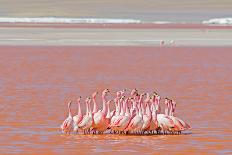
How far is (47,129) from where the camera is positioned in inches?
705

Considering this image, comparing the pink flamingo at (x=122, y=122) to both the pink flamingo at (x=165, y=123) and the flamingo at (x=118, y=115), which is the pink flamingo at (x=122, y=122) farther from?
the pink flamingo at (x=165, y=123)

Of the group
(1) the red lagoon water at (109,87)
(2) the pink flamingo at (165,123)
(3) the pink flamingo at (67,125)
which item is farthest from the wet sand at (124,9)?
(3) the pink flamingo at (67,125)

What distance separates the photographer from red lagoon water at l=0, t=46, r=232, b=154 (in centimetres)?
1602

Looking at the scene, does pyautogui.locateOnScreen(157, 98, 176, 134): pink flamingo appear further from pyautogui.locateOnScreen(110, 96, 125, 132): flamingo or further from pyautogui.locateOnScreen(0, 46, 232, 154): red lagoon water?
pyautogui.locateOnScreen(110, 96, 125, 132): flamingo

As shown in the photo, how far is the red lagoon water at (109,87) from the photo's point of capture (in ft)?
52.5

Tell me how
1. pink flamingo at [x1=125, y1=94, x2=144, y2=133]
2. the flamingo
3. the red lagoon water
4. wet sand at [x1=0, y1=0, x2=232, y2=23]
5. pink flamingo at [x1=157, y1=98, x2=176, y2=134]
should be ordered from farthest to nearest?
wet sand at [x1=0, y1=0, x2=232, y2=23] → pink flamingo at [x1=157, y1=98, x2=176, y2=134] → the flamingo → pink flamingo at [x1=125, y1=94, x2=144, y2=133] → the red lagoon water

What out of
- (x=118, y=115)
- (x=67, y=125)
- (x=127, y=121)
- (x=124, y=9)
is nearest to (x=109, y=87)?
(x=118, y=115)

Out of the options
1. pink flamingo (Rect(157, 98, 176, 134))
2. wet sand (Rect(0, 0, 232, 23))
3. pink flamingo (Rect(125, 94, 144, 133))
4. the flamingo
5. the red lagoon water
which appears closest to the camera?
the red lagoon water

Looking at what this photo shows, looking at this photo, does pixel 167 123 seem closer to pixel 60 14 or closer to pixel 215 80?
pixel 215 80

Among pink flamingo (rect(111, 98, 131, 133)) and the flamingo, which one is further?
the flamingo

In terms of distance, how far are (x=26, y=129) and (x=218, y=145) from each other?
12.4ft

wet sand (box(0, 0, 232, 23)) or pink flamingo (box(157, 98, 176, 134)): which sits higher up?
wet sand (box(0, 0, 232, 23))

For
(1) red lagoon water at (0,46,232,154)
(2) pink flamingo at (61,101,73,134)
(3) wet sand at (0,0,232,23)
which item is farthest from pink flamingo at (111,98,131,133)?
(3) wet sand at (0,0,232,23)

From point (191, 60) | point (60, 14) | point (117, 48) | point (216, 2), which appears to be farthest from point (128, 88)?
point (216, 2)
